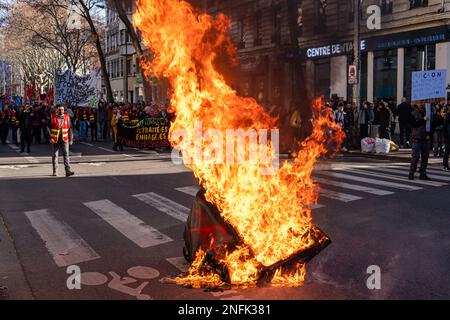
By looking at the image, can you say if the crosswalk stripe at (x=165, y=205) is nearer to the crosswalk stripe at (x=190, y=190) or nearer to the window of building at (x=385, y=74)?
the crosswalk stripe at (x=190, y=190)

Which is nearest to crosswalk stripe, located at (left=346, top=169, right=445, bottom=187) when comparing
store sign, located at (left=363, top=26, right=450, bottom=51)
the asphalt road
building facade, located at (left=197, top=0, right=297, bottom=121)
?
the asphalt road

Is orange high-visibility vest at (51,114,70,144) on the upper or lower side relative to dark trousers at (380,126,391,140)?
upper

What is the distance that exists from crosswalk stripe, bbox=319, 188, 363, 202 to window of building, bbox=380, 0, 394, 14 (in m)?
16.3

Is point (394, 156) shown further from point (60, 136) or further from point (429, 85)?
point (60, 136)

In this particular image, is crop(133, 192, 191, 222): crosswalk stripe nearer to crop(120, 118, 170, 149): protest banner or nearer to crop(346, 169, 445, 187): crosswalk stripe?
crop(346, 169, 445, 187): crosswalk stripe

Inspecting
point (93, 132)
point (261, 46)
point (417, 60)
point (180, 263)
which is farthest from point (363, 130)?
point (180, 263)

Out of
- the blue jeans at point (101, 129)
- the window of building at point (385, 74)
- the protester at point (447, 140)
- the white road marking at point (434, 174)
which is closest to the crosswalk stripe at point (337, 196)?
the white road marking at point (434, 174)

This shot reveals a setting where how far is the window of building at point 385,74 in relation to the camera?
88.5 feet

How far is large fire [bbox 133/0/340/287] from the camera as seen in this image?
218 inches

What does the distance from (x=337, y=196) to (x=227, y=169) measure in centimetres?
539

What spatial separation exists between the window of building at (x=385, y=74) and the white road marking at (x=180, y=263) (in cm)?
2261

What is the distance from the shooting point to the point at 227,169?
234 inches
